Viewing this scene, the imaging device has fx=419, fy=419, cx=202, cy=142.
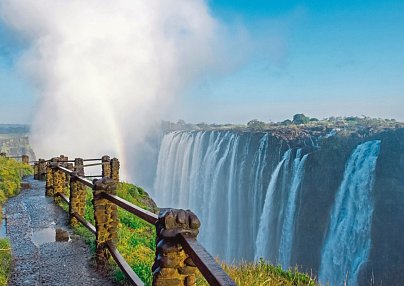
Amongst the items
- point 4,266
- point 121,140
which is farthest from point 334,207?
point 121,140

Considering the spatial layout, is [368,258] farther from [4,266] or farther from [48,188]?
[4,266]

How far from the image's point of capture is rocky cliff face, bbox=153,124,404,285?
25.5 m

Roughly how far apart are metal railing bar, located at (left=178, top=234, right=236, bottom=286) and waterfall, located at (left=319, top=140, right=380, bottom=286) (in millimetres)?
23962

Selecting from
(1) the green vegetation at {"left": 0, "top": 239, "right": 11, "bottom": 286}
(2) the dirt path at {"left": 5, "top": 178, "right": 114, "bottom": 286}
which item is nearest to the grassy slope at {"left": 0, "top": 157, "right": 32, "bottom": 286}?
(1) the green vegetation at {"left": 0, "top": 239, "right": 11, "bottom": 286}

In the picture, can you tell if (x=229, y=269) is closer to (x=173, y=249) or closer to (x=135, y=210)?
(x=135, y=210)

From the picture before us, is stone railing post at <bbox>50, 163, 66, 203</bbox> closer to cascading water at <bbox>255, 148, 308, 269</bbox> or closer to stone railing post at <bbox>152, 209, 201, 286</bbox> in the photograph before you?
stone railing post at <bbox>152, 209, 201, 286</bbox>

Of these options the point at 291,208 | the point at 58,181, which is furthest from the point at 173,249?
the point at 291,208

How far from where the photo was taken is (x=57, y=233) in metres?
7.50

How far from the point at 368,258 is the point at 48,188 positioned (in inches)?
768

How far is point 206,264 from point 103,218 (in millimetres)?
3534

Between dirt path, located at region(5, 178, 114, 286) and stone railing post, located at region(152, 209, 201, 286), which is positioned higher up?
stone railing post, located at region(152, 209, 201, 286)

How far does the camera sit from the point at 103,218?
5469 millimetres

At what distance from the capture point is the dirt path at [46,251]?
5.17 m

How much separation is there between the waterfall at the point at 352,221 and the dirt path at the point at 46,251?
19.7m
